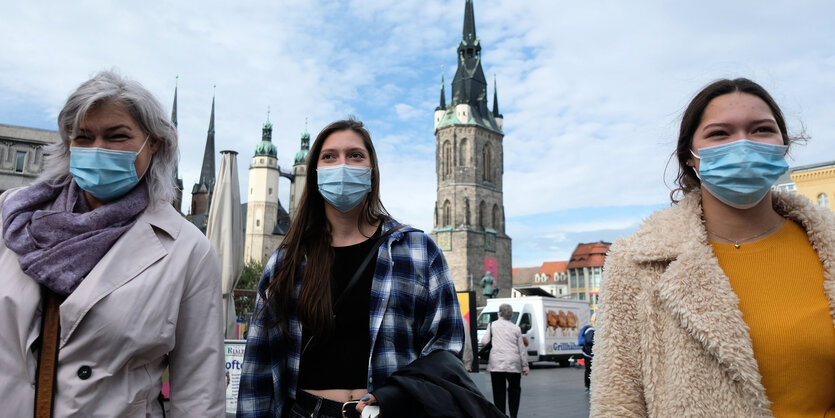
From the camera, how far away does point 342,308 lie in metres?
2.23

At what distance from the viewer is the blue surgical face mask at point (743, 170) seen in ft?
5.64

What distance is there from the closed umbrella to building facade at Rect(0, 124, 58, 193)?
3056 centimetres

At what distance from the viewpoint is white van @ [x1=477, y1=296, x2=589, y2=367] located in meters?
20.6

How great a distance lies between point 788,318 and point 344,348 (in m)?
1.41

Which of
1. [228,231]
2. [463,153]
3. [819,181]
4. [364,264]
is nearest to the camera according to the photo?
[364,264]

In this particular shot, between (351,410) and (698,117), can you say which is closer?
(698,117)

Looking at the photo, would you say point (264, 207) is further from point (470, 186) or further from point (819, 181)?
point (819, 181)

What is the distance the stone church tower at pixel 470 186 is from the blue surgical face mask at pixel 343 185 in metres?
60.2

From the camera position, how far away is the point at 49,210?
192cm

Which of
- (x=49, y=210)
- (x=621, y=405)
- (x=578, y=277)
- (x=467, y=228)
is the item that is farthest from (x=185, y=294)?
(x=578, y=277)

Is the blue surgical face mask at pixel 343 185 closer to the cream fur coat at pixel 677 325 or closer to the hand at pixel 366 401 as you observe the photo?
the hand at pixel 366 401

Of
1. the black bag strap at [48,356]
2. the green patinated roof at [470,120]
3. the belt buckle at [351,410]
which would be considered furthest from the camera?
the green patinated roof at [470,120]

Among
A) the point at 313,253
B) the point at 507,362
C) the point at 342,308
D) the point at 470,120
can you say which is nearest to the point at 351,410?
the point at 342,308

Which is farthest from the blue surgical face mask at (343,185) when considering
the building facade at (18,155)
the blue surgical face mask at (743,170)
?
the building facade at (18,155)
